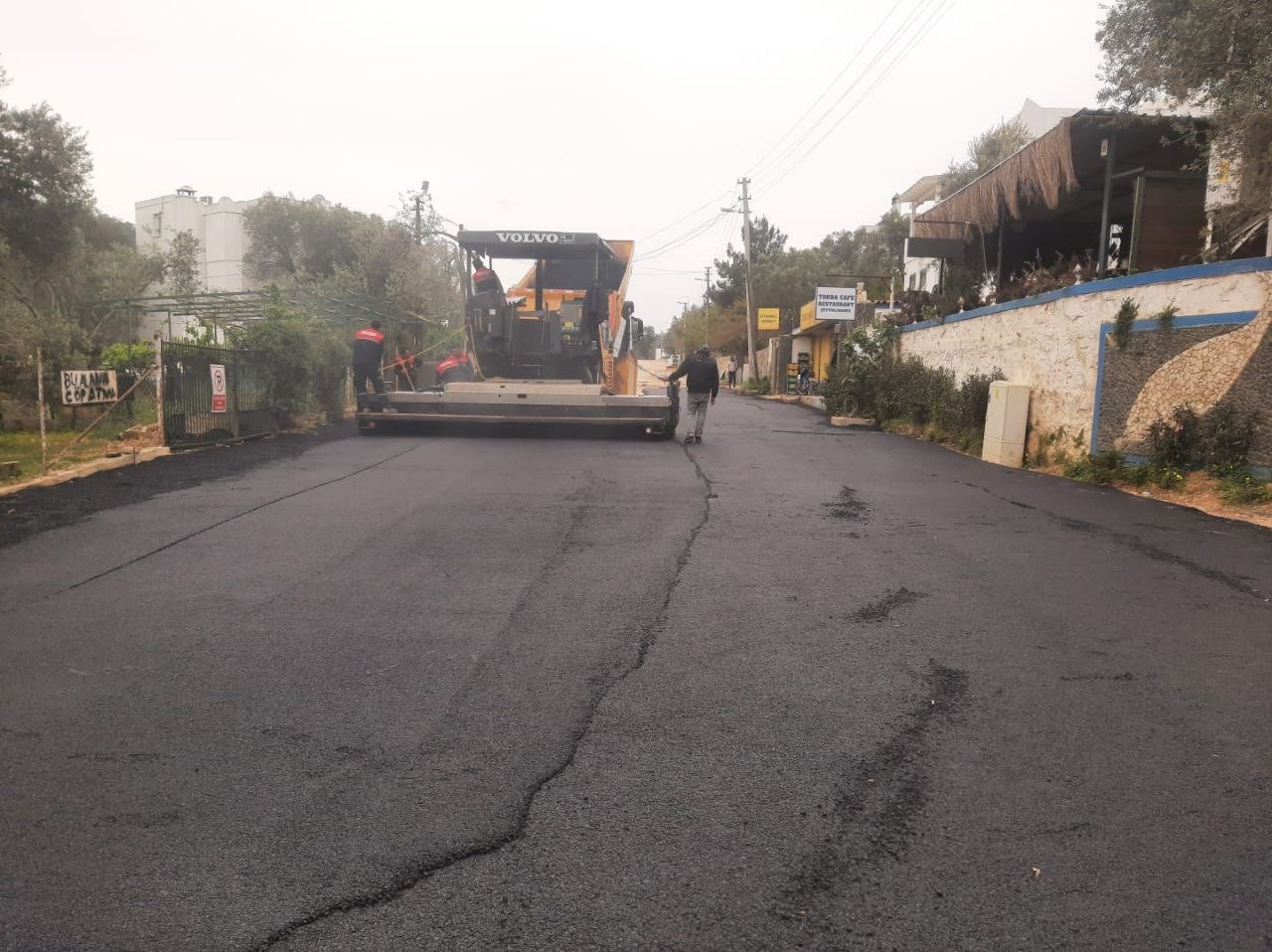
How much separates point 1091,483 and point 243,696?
1057cm

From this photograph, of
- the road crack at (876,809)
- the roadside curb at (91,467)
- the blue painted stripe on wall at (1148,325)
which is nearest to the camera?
the road crack at (876,809)

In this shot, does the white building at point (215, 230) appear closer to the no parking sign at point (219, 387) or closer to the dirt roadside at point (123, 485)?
the no parking sign at point (219, 387)

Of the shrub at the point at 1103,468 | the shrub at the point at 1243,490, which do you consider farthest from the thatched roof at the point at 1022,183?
the shrub at the point at 1243,490

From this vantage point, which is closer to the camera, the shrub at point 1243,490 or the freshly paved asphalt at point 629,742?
the freshly paved asphalt at point 629,742

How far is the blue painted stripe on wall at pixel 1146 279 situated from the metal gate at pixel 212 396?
12.4 m

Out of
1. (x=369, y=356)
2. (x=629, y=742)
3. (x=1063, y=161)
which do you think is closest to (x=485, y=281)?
(x=369, y=356)

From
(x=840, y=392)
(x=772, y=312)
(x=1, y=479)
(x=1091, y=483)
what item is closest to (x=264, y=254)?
(x=772, y=312)

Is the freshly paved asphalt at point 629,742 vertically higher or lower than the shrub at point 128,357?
lower

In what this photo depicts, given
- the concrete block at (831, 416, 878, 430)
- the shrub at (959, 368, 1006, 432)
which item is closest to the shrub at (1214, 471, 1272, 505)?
the shrub at (959, 368, 1006, 432)

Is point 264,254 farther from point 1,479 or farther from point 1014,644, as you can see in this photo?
point 1014,644

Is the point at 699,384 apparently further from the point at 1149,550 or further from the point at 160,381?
the point at 1149,550

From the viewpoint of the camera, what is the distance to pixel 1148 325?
11508 mm

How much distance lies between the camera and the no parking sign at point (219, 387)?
1412cm

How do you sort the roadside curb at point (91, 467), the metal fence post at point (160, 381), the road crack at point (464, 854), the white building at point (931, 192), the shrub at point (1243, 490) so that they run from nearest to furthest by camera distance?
the road crack at point (464, 854), the shrub at point (1243, 490), the roadside curb at point (91, 467), the metal fence post at point (160, 381), the white building at point (931, 192)
